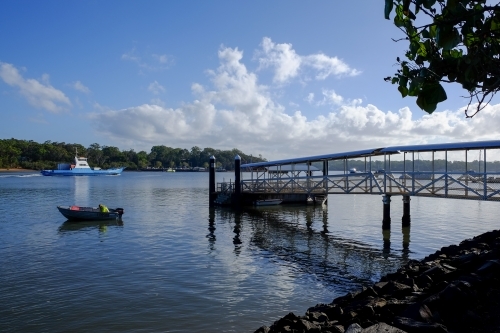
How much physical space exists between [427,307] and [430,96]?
4297mm

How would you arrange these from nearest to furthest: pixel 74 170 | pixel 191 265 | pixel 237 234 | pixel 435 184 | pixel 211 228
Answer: pixel 191 265 → pixel 435 184 → pixel 237 234 → pixel 211 228 → pixel 74 170

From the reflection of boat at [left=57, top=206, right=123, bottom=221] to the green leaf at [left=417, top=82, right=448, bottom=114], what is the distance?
92.6ft

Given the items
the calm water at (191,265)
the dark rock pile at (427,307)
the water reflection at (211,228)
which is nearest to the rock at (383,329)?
the dark rock pile at (427,307)

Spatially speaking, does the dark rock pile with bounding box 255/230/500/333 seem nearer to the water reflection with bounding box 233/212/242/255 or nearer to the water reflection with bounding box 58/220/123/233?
the water reflection with bounding box 233/212/242/255

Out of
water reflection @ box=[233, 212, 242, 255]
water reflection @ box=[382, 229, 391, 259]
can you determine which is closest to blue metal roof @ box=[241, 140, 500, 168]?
water reflection @ box=[382, 229, 391, 259]

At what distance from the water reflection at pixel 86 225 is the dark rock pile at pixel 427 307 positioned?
2010cm

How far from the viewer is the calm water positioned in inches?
448

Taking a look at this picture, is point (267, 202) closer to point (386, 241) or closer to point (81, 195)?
point (386, 241)

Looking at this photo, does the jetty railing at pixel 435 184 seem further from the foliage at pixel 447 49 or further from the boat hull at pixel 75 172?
the boat hull at pixel 75 172

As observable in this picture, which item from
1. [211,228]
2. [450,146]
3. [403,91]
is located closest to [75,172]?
[211,228]

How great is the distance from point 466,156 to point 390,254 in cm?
670

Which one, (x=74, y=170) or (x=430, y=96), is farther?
(x=74, y=170)

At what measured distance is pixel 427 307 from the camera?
671cm

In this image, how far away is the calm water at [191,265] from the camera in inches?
448
